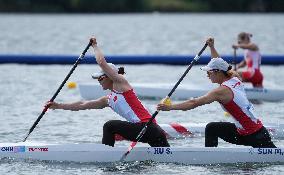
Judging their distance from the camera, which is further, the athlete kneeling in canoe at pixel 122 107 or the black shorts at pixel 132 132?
the black shorts at pixel 132 132

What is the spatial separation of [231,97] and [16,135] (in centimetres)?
637

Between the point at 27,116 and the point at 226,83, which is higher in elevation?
the point at 226,83

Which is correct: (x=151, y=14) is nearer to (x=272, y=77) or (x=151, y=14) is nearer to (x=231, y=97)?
(x=272, y=77)

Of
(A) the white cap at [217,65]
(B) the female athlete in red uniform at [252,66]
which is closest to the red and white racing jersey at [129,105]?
(A) the white cap at [217,65]

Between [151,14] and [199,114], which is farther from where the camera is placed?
[151,14]

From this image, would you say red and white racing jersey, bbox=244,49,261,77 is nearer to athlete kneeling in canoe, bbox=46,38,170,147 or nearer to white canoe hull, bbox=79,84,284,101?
white canoe hull, bbox=79,84,284,101

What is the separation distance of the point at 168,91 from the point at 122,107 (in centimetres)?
1103

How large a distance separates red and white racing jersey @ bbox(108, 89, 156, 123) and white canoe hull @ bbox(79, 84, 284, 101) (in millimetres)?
10588

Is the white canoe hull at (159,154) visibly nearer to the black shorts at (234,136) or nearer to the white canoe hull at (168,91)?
the black shorts at (234,136)

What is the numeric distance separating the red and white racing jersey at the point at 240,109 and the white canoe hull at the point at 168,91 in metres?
10.5

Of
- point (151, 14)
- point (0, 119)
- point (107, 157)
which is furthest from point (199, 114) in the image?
point (151, 14)

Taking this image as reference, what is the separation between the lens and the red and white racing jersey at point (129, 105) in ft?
56.7

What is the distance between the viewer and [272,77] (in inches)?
1433

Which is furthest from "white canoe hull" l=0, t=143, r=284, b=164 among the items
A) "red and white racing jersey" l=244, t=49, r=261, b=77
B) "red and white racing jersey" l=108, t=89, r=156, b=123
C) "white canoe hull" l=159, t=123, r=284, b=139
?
"red and white racing jersey" l=244, t=49, r=261, b=77
